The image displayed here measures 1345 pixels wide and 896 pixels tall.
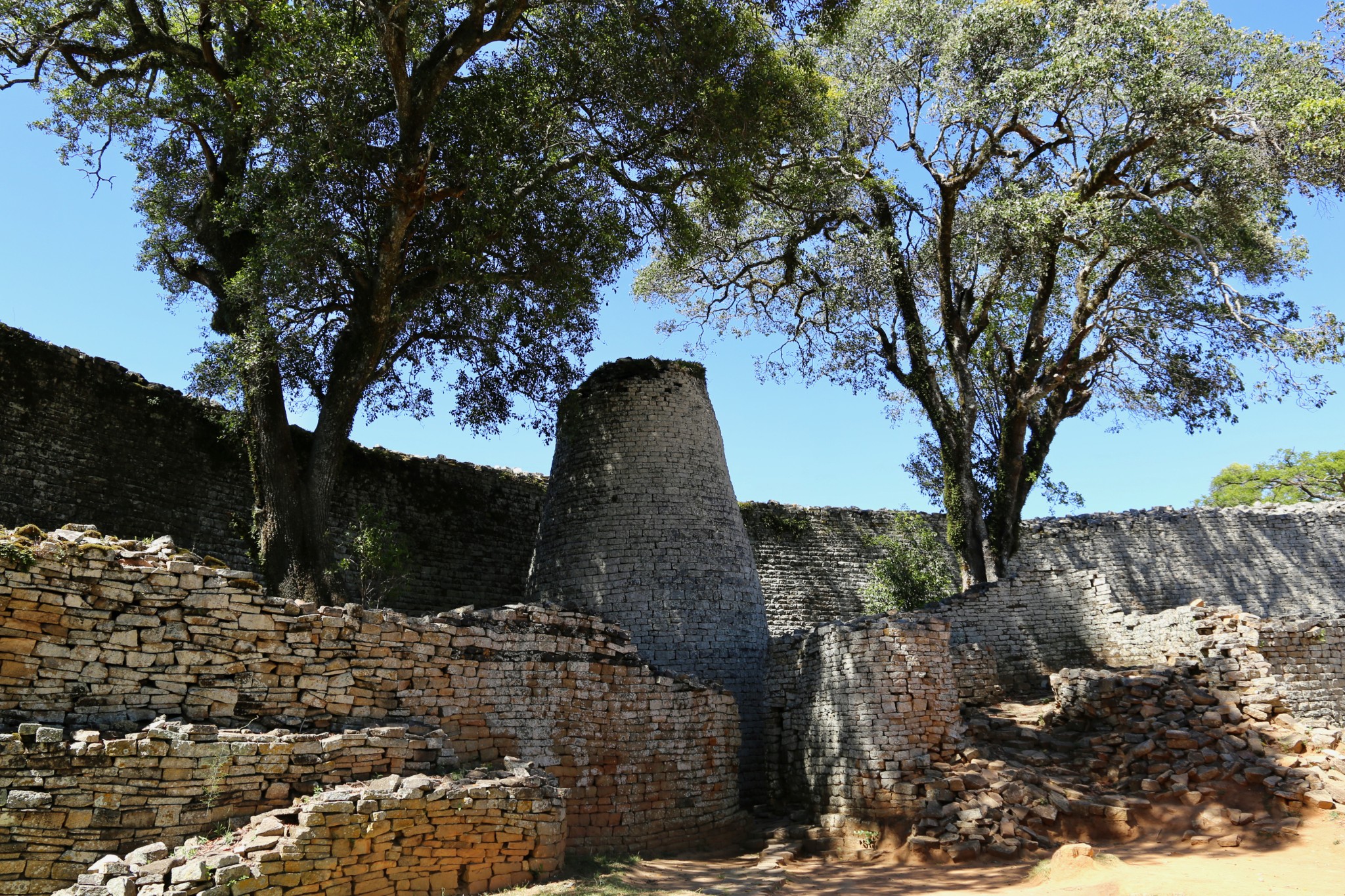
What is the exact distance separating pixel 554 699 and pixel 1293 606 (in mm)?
17523

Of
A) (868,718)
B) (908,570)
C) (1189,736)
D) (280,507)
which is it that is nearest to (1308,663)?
(1189,736)

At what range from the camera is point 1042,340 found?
1628cm

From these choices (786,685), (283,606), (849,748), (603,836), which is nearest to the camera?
(283,606)

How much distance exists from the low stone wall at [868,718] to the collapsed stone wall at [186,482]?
255 inches

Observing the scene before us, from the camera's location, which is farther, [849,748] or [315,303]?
[315,303]

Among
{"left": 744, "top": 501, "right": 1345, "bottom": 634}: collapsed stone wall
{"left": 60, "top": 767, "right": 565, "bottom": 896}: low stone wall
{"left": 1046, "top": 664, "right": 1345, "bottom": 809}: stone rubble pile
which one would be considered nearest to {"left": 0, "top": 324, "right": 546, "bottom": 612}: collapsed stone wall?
{"left": 744, "top": 501, "right": 1345, "bottom": 634}: collapsed stone wall

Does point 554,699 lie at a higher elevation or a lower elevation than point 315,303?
lower

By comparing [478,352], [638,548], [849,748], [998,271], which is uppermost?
[998,271]

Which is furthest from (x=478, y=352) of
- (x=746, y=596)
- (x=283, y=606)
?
(x=283, y=606)

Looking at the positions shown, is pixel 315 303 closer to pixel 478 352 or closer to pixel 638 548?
pixel 478 352

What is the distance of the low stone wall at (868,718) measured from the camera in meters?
9.40

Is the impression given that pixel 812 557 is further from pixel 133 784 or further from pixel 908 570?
pixel 133 784

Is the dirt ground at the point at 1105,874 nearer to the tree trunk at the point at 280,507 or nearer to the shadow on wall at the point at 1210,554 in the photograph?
the tree trunk at the point at 280,507

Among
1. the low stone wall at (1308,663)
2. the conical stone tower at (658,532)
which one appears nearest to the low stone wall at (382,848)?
the conical stone tower at (658,532)
